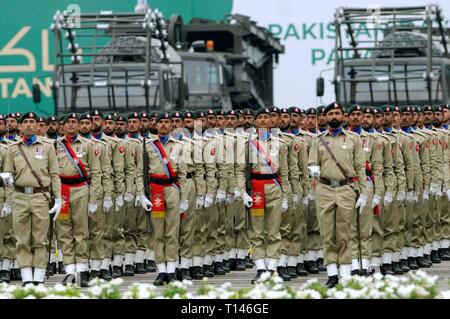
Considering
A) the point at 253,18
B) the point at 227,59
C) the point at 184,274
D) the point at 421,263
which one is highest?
the point at 253,18

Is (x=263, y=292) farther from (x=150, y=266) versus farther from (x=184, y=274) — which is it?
(x=150, y=266)

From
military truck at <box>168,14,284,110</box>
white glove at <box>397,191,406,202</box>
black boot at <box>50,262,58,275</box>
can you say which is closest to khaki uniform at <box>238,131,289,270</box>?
white glove at <box>397,191,406,202</box>

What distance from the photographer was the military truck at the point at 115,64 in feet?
101

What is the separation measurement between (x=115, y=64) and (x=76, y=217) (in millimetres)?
10990

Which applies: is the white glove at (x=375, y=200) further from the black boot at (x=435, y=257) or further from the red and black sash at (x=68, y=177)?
the black boot at (x=435, y=257)

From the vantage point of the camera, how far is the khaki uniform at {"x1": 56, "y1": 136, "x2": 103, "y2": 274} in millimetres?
20266

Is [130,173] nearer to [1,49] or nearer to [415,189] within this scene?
[415,189]

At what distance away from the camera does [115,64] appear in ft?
102

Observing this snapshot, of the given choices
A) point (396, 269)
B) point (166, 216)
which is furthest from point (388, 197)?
point (166, 216)

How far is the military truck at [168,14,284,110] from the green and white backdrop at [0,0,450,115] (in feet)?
1.68

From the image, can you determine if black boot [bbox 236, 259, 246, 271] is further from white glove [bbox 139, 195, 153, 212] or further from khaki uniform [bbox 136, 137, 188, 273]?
white glove [bbox 139, 195, 153, 212]

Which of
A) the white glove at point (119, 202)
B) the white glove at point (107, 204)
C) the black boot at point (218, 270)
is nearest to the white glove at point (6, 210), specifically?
the white glove at point (107, 204)

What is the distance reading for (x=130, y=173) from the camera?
22.5 m
